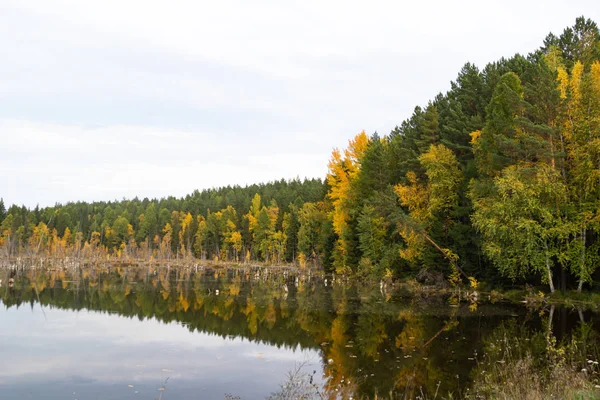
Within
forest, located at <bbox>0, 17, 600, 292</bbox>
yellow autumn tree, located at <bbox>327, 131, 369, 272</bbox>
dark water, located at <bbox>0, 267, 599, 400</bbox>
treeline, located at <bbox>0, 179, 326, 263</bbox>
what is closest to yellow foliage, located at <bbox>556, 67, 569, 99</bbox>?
forest, located at <bbox>0, 17, 600, 292</bbox>

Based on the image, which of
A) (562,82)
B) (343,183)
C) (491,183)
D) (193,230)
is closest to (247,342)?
(491,183)

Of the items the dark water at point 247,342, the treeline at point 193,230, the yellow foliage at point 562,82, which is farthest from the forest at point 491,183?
the treeline at point 193,230

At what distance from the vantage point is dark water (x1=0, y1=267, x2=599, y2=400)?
14266 mm

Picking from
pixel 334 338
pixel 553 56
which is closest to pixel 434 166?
pixel 553 56

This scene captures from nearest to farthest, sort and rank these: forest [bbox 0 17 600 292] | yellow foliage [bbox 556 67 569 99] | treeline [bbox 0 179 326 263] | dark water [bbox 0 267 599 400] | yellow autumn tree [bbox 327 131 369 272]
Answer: dark water [bbox 0 267 599 400] → forest [bbox 0 17 600 292] → yellow foliage [bbox 556 67 569 99] → yellow autumn tree [bbox 327 131 369 272] → treeline [bbox 0 179 326 263]

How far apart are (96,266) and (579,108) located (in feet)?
239

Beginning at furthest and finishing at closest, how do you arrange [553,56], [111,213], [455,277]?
[111,213] < [455,277] < [553,56]

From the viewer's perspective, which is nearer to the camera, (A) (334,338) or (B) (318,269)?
(A) (334,338)

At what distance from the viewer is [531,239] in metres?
31.5

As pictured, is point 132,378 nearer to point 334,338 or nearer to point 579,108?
point 334,338

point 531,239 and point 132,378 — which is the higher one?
point 531,239

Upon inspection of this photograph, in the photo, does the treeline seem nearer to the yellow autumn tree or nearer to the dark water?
the yellow autumn tree

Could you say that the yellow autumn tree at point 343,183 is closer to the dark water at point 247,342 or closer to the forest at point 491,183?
the forest at point 491,183

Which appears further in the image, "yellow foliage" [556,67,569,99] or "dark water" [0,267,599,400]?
"yellow foliage" [556,67,569,99]
